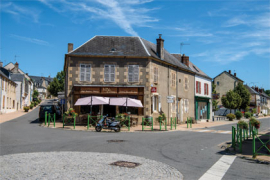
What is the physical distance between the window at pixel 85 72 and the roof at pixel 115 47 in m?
1.16

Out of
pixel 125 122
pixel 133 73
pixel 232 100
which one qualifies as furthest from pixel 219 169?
pixel 232 100

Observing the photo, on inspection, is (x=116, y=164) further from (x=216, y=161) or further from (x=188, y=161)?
(x=216, y=161)

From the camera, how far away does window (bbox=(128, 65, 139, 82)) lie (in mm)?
22938

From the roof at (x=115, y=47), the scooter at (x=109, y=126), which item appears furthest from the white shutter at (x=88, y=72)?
the scooter at (x=109, y=126)

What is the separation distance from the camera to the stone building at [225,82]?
58625 millimetres

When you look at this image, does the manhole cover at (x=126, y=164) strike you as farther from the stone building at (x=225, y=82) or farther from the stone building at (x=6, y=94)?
the stone building at (x=225, y=82)

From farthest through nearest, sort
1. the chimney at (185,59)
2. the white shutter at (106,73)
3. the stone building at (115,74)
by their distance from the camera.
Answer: the chimney at (185,59)
the white shutter at (106,73)
the stone building at (115,74)

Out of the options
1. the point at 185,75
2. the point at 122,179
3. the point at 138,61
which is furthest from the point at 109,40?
the point at 122,179

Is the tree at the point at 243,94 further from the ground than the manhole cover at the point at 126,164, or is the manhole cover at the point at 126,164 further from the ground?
the tree at the point at 243,94

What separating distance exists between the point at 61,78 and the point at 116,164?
176ft

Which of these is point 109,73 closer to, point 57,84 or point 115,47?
point 115,47

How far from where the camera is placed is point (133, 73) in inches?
906

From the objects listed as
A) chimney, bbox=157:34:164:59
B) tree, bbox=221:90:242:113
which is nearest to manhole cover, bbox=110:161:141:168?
chimney, bbox=157:34:164:59

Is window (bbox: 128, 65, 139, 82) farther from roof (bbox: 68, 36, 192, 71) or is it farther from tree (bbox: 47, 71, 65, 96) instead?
tree (bbox: 47, 71, 65, 96)
